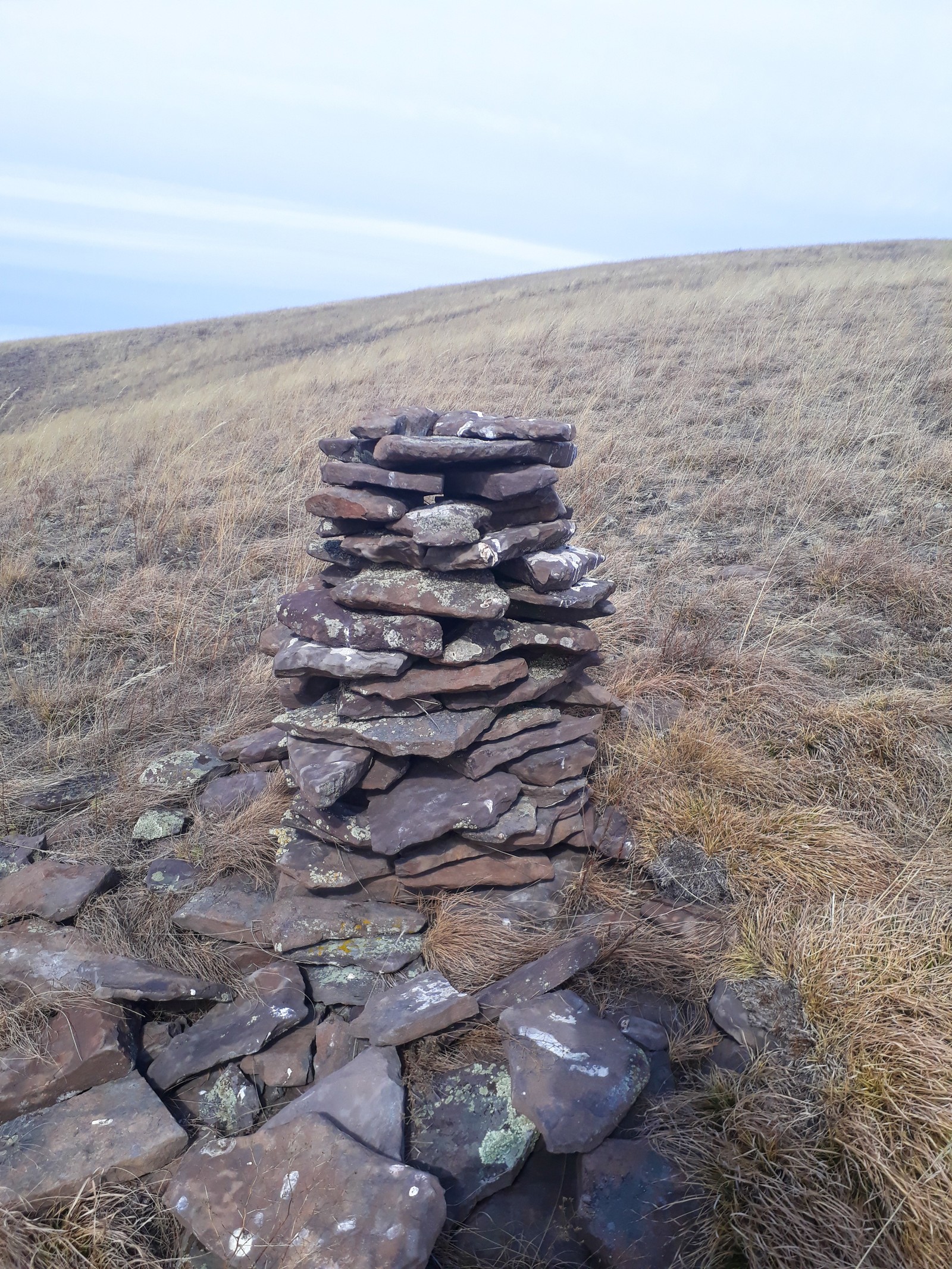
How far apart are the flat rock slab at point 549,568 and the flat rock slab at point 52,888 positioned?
2.47m

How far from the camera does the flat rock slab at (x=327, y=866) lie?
338 cm

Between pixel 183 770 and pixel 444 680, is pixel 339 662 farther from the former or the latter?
pixel 183 770

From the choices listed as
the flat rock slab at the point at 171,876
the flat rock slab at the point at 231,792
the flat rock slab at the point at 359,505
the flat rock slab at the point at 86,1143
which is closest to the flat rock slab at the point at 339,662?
the flat rock slab at the point at 359,505

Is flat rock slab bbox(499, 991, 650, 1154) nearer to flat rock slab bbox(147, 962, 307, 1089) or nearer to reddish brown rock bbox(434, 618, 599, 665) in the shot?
flat rock slab bbox(147, 962, 307, 1089)

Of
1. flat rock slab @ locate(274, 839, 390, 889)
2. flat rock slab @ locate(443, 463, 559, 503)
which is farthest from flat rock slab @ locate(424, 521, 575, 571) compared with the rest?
flat rock slab @ locate(274, 839, 390, 889)

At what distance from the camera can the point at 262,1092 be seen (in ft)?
9.20

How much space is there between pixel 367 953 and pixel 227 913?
0.72 m

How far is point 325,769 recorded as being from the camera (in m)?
3.36

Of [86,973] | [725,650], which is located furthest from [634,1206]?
[725,650]

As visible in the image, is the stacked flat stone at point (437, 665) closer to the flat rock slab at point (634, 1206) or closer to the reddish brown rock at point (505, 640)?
the reddish brown rock at point (505, 640)

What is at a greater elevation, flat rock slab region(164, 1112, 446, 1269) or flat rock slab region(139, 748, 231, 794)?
flat rock slab region(139, 748, 231, 794)

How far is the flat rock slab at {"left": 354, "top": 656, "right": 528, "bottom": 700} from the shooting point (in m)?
3.43

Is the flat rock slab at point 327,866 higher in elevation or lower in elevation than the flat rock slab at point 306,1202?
higher

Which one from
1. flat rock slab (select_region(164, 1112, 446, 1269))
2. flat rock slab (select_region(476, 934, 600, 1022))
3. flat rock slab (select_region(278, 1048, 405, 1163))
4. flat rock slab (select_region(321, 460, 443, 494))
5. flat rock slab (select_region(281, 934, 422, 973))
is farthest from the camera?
flat rock slab (select_region(321, 460, 443, 494))
